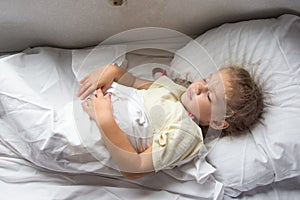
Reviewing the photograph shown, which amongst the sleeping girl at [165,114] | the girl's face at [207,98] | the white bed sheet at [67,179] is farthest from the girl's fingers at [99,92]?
the girl's face at [207,98]

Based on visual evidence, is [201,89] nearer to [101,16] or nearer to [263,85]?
[263,85]

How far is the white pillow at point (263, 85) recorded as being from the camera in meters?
0.98

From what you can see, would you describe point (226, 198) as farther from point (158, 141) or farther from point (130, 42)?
point (130, 42)

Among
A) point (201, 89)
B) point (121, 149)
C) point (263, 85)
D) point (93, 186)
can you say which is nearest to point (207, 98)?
point (201, 89)

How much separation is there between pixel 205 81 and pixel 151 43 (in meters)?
0.25

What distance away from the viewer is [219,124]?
3.38ft

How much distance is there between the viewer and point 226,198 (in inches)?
40.4

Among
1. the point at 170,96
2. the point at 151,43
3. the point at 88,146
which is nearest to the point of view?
the point at 88,146

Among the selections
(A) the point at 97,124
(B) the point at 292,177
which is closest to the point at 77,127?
(A) the point at 97,124

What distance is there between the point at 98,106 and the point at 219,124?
0.32 meters

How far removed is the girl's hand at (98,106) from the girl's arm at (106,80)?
0.02 m

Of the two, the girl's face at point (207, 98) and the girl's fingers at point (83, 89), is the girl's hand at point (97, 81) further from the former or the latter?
the girl's face at point (207, 98)

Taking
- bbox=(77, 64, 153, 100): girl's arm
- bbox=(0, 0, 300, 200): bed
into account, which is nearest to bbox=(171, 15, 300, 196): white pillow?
bbox=(0, 0, 300, 200): bed

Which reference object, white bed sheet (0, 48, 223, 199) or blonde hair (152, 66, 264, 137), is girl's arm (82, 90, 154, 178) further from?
blonde hair (152, 66, 264, 137)
